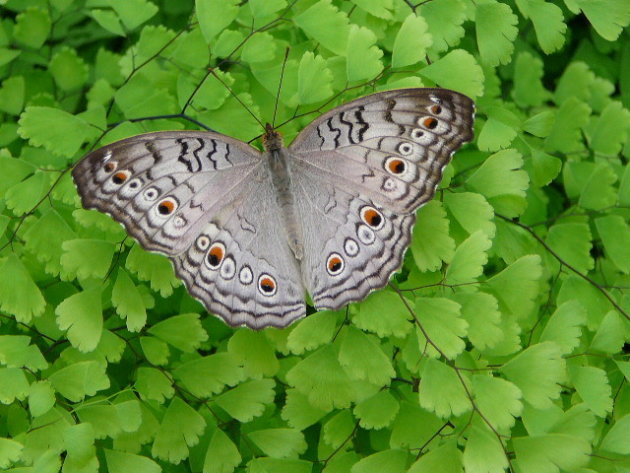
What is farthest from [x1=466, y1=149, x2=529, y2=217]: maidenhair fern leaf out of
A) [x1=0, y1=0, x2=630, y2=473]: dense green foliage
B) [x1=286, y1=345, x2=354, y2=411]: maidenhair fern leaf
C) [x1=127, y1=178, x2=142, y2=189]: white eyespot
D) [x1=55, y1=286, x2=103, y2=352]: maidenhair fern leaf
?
[x1=55, y1=286, x2=103, y2=352]: maidenhair fern leaf

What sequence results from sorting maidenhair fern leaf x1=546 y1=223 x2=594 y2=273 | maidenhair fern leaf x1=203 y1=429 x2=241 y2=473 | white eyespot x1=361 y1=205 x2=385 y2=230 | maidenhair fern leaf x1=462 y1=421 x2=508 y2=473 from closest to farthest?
maidenhair fern leaf x1=462 y1=421 x2=508 y2=473, white eyespot x1=361 y1=205 x2=385 y2=230, maidenhair fern leaf x1=203 y1=429 x2=241 y2=473, maidenhair fern leaf x1=546 y1=223 x2=594 y2=273

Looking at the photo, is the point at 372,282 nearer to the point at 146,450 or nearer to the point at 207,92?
the point at 207,92

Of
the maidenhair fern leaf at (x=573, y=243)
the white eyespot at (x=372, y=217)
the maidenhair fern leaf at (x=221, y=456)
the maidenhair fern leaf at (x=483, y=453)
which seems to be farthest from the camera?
the maidenhair fern leaf at (x=573, y=243)

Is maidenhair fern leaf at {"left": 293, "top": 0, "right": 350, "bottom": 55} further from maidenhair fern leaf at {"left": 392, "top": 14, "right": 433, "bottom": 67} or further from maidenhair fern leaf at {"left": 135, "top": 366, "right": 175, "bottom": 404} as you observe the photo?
maidenhair fern leaf at {"left": 135, "top": 366, "right": 175, "bottom": 404}

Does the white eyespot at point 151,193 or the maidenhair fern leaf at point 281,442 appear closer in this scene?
the white eyespot at point 151,193

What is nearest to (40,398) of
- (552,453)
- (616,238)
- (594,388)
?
(552,453)

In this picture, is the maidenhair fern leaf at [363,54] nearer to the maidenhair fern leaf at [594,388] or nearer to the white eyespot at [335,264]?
the white eyespot at [335,264]

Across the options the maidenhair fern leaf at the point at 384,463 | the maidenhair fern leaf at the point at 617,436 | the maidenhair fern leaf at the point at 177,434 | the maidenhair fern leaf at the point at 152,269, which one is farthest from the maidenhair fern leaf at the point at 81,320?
the maidenhair fern leaf at the point at 617,436
